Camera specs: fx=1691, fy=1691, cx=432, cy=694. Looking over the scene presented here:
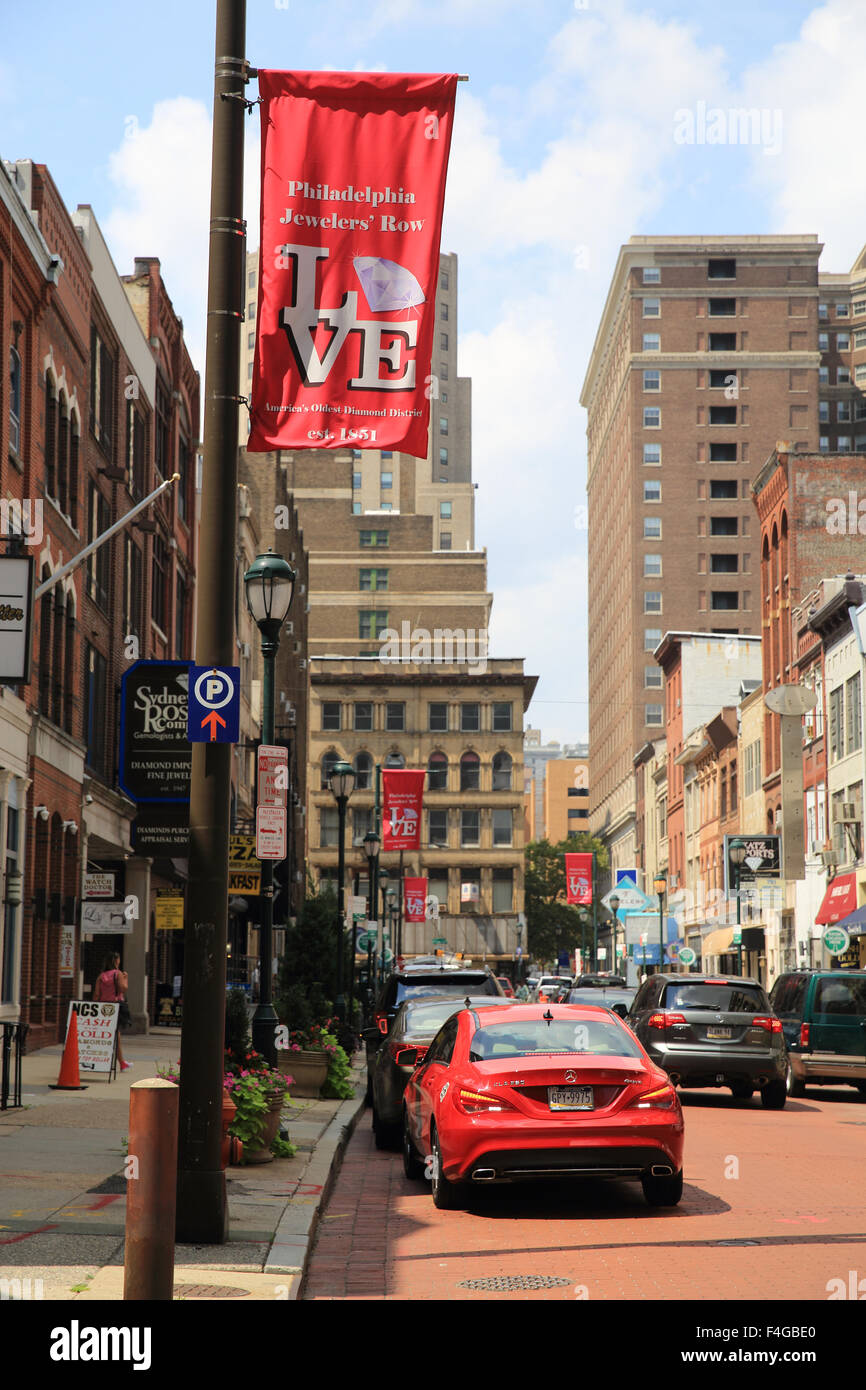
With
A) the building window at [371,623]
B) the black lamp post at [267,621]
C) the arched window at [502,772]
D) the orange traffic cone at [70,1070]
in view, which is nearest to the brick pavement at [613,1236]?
the black lamp post at [267,621]

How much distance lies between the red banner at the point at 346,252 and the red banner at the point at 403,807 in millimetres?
42708

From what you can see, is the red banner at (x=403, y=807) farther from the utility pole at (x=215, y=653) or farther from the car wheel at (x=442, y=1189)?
the utility pole at (x=215, y=653)

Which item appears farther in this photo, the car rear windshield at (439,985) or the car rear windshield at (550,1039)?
the car rear windshield at (439,985)

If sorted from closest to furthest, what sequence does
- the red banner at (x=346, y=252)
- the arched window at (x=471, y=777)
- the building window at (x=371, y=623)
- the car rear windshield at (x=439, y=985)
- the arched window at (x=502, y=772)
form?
1. the red banner at (x=346, y=252)
2. the car rear windshield at (x=439, y=985)
3. the arched window at (x=502, y=772)
4. the arched window at (x=471, y=777)
5. the building window at (x=371, y=623)

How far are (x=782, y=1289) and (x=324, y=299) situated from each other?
250 inches

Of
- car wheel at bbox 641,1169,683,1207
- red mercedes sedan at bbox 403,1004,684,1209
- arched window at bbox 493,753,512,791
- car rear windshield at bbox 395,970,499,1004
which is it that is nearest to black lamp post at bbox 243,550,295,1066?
car rear windshield at bbox 395,970,499,1004

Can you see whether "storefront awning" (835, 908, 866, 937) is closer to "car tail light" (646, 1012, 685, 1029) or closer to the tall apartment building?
"car tail light" (646, 1012, 685, 1029)

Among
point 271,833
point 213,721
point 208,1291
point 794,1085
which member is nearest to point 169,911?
point 794,1085

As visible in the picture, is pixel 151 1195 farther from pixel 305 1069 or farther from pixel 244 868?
pixel 305 1069

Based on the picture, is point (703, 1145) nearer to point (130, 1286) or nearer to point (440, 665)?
point (130, 1286)

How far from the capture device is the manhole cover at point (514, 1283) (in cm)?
873

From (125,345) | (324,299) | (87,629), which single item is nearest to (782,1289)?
(324,299)

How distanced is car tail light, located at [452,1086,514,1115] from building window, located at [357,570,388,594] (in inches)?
4449

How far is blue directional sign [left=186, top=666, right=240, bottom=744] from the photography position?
999 cm
